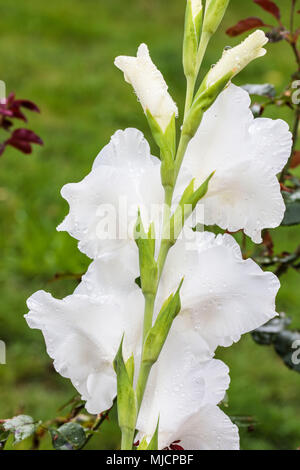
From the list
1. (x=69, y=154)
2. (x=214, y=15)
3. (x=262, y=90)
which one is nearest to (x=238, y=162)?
(x=214, y=15)

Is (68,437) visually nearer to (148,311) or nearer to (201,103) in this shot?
(148,311)

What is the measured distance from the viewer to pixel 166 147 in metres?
0.62

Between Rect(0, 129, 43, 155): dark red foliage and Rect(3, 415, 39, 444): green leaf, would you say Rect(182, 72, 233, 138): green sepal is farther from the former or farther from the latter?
Rect(0, 129, 43, 155): dark red foliage

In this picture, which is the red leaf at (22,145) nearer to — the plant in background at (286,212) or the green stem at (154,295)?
the plant in background at (286,212)

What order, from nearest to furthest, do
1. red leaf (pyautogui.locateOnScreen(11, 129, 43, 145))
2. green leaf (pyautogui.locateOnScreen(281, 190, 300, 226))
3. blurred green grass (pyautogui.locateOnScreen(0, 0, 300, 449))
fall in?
green leaf (pyautogui.locateOnScreen(281, 190, 300, 226))
red leaf (pyautogui.locateOnScreen(11, 129, 43, 145))
blurred green grass (pyautogui.locateOnScreen(0, 0, 300, 449))

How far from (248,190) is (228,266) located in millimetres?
72

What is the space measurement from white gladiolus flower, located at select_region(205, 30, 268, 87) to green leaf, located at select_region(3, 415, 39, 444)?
1.63ft

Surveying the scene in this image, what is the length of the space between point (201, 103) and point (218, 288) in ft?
0.53

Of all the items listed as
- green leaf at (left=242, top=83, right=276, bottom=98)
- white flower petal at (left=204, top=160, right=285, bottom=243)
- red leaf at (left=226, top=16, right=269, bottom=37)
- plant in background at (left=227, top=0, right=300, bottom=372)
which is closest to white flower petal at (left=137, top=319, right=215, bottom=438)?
white flower petal at (left=204, top=160, right=285, bottom=243)

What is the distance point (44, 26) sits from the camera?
4.50m

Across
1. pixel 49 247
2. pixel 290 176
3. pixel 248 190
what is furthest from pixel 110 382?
pixel 49 247

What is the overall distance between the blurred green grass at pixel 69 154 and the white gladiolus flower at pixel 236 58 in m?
0.72

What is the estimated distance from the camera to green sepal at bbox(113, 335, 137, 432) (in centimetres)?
59

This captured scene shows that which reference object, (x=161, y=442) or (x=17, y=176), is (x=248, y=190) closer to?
(x=161, y=442)
